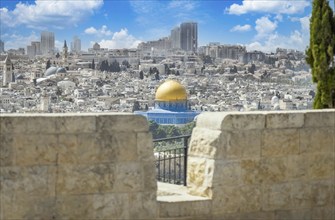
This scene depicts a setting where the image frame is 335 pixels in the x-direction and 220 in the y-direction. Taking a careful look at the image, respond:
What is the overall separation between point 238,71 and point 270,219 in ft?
613

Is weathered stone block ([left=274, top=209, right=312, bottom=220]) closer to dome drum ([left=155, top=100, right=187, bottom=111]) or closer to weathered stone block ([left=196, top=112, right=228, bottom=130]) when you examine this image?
weathered stone block ([left=196, top=112, right=228, bottom=130])

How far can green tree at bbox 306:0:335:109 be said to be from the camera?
10.6 m

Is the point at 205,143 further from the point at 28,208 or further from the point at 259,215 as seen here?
the point at 28,208

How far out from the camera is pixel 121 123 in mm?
4941

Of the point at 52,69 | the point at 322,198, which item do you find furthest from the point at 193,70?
the point at 322,198

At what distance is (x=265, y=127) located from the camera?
5520mm

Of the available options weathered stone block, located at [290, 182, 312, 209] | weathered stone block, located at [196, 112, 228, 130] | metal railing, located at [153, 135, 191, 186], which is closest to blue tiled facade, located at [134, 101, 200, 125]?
metal railing, located at [153, 135, 191, 186]

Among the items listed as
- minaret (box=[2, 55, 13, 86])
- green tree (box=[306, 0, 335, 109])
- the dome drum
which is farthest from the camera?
minaret (box=[2, 55, 13, 86])

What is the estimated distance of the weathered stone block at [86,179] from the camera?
4.79 meters

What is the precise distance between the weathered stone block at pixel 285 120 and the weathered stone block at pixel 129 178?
1.24m

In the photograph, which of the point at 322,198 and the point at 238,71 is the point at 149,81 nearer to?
the point at 238,71

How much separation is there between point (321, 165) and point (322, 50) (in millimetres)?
5257

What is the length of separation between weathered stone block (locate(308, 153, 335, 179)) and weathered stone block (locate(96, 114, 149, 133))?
1.63m

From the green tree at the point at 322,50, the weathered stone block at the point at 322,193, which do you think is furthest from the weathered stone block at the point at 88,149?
the green tree at the point at 322,50
